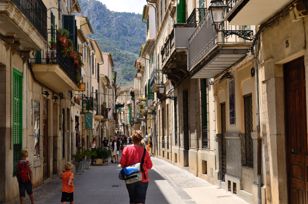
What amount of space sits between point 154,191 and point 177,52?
606 cm

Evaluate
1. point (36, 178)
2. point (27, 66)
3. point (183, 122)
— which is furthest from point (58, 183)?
point (183, 122)

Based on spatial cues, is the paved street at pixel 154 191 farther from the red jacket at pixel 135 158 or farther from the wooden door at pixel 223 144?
the red jacket at pixel 135 158

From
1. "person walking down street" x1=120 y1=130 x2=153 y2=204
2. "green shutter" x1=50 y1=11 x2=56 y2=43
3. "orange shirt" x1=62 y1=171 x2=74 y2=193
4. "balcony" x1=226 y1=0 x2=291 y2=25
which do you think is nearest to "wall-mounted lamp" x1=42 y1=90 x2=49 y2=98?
"green shutter" x1=50 y1=11 x2=56 y2=43

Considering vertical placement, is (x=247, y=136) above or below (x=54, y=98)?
below

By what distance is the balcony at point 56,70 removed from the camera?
17797mm

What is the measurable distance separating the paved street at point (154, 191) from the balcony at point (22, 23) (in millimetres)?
4043

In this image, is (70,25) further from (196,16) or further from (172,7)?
(196,16)

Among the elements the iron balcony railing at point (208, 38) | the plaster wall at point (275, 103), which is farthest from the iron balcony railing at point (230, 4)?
the plaster wall at point (275, 103)

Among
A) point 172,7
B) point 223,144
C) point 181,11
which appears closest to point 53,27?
point 181,11

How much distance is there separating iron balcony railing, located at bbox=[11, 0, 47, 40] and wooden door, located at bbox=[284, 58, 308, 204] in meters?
6.19

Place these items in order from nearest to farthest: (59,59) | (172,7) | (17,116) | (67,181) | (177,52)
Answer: (67,181)
(17,116)
(59,59)
(177,52)
(172,7)

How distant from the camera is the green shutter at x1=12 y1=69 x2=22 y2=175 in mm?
15102

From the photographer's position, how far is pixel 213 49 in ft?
43.5

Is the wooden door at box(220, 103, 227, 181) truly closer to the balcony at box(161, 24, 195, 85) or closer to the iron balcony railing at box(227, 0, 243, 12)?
the iron balcony railing at box(227, 0, 243, 12)
